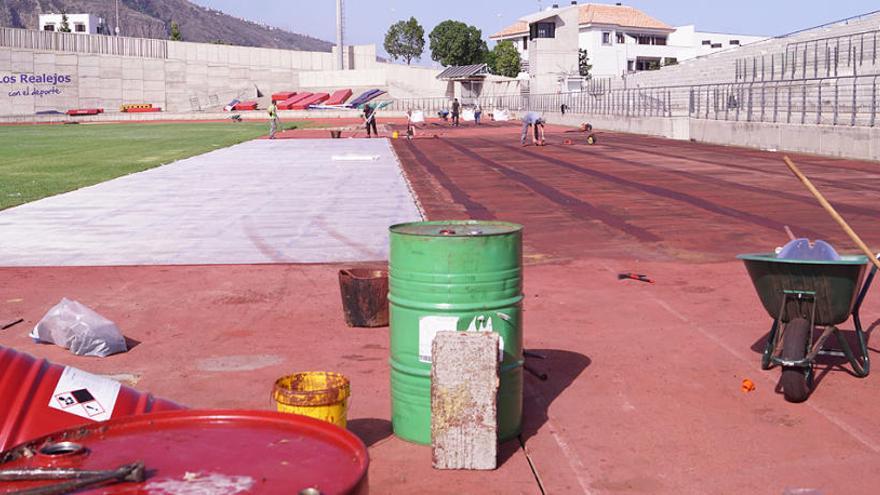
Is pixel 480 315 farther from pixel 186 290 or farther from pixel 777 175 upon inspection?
pixel 777 175

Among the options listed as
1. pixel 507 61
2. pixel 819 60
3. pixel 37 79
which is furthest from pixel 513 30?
pixel 819 60

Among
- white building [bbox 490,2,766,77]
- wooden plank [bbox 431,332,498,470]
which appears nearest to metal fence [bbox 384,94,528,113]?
white building [bbox 490,2,766,77]

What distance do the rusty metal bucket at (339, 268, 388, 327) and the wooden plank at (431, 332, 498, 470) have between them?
10.3 feet

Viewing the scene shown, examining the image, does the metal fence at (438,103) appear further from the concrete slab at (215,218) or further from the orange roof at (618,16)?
the concrete slab at (215,218)

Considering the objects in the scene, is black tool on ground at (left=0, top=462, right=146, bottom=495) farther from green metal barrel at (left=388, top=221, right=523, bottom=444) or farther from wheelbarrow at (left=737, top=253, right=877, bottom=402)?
wheelbarrow at (left=737, top=253, right=877, bottom=402)

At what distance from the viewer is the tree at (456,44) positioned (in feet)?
564

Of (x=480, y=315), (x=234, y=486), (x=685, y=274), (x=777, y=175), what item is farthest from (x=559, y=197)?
(x=234, y=486)

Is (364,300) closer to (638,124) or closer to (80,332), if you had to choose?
(80,332)

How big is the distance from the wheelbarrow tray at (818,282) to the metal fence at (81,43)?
330ft

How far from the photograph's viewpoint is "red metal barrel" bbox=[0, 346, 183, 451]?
13.9 ft

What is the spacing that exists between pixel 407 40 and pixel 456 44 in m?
25.1

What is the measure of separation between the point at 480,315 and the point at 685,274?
5873 millimetres

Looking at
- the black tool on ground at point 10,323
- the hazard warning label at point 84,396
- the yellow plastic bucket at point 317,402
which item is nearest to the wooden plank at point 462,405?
the yellow plastic bucket at point 317,402

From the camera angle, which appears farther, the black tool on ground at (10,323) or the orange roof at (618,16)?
the orange roof at (618,16)
